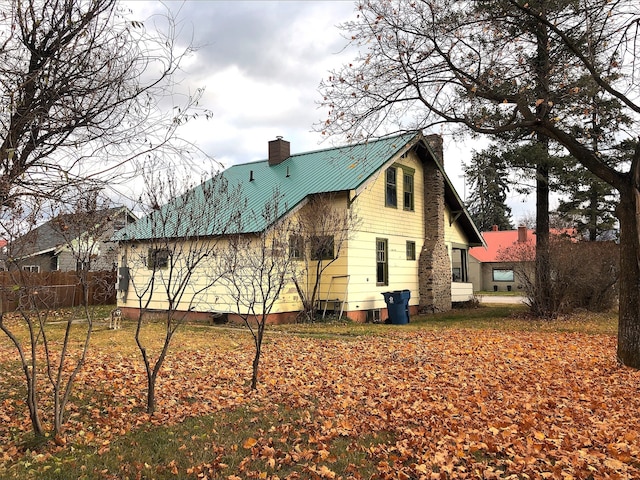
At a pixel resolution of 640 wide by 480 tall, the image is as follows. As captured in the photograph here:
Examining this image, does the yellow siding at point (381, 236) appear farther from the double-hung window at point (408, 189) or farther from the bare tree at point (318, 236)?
the bare tree at point (318, 236)

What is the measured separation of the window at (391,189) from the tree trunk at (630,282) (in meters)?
11.0

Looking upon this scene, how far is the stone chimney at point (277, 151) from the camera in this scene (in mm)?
21922

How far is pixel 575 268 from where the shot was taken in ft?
58.5

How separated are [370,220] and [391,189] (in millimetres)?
2181

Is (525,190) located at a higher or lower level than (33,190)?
higher

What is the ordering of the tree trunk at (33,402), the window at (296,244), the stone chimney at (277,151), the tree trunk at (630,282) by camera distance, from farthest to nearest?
the stone chimney at (277,151), the window at (296,244), the tree trunk at (630,282), the tree trunk at (33,402)

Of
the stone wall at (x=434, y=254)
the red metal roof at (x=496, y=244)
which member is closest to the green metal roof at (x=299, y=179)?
the stone wall at (x=434, y=254)

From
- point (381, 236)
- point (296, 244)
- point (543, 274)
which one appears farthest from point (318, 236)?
point (543, 274)

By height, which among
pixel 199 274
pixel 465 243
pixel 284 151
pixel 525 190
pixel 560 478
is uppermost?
pixel 284 151

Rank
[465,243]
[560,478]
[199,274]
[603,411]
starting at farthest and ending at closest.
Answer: [465,243] → [199,274] → [603,411] → [560,478]

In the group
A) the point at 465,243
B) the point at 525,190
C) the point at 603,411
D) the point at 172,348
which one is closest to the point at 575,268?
the point at 525,190

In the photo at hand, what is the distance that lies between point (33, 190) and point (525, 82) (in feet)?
36.5

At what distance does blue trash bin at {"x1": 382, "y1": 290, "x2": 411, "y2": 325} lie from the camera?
57.3 ft

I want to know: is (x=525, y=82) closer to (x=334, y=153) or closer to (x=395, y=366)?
(x=395, y=366)
